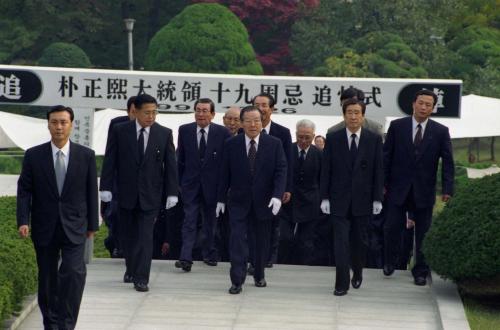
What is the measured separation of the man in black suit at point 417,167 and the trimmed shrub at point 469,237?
538 mm

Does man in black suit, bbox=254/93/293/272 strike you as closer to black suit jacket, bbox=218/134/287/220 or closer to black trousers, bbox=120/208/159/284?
black suit jacket, bbox=218/134/287/220

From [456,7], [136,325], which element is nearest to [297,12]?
[456,7]

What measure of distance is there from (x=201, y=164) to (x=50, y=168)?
123 inches

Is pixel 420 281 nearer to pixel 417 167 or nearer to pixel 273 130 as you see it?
pixel 417 167

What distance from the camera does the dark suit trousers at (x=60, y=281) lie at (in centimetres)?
1028

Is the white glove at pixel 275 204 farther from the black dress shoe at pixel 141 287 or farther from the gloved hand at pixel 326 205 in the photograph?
the black dress shoe at pixel 141 287

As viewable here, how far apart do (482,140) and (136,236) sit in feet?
108

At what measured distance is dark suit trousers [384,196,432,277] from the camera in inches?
499

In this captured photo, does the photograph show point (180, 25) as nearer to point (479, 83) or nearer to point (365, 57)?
point (365, 57)

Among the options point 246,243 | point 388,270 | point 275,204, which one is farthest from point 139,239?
point 388,270

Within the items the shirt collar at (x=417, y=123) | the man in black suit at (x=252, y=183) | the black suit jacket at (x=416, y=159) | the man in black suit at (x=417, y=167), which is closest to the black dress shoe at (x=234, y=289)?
the man in black suit at (x=252, y=183)

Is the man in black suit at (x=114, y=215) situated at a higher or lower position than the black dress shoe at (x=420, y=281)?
higher

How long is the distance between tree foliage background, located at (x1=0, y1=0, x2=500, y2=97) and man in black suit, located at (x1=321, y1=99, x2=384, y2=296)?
2633cm

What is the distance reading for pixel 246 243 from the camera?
12.2m
